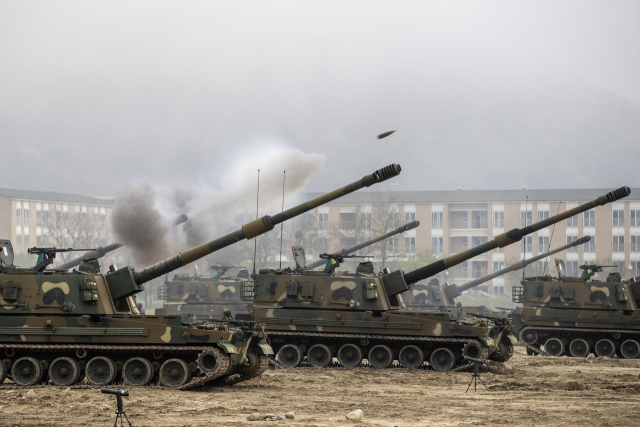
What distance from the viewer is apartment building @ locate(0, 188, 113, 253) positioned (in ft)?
234

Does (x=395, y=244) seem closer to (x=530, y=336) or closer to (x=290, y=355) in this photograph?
(x=530, y=336)

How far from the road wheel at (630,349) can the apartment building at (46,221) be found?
155 ft

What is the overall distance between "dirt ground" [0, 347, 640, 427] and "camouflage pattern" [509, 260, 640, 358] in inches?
325

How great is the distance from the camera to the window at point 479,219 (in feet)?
275

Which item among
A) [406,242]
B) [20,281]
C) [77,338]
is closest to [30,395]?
[77,338]

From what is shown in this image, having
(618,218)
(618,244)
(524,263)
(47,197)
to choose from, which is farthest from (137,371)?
(47,197)

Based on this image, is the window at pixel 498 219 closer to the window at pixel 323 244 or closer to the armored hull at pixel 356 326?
the window at pixel 323 244

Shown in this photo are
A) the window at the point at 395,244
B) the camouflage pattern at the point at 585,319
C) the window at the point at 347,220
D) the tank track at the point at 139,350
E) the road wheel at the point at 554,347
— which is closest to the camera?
the tank track at the point at 139,350

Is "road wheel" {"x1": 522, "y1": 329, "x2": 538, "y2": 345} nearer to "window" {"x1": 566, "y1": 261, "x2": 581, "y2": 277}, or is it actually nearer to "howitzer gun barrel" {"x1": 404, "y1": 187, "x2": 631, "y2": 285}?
"howitzer gun barrel" {"x1": 404, "y1": 187, "x2": 631, "y2": 285}

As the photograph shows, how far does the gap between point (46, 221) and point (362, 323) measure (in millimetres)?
53107

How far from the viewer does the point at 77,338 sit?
19391 millimetres

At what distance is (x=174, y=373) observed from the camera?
19.2m

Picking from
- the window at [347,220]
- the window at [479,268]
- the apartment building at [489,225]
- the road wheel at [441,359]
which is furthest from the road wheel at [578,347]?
the window at [479,268]

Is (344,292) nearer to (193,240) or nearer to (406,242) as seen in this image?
(193,240)
